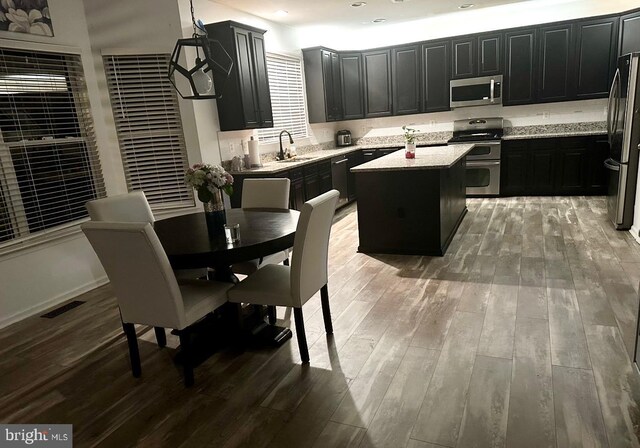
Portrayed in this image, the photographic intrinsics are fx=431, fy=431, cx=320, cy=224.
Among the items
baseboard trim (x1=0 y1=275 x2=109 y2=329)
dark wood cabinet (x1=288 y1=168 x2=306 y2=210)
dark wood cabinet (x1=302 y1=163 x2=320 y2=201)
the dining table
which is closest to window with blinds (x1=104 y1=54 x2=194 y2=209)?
baseboard trim (x1=0 y1=275 x2=109 y2=329)

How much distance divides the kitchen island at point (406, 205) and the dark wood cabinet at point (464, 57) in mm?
2696

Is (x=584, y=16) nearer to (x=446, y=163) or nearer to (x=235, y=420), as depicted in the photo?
(x=446, y=163)

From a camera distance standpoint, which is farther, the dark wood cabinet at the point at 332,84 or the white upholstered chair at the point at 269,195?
the dark wood cabinet at the point at 332,84

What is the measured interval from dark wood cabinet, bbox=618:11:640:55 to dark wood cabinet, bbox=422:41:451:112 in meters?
2.20

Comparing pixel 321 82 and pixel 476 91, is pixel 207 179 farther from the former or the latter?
pixel 476 91

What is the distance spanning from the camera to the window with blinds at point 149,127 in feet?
14.1

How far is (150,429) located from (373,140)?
6323 mm

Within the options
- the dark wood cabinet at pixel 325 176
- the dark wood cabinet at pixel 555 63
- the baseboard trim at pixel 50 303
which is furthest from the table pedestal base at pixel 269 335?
the dark wood cabinet at pixel 555 63

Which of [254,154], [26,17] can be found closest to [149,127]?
[254,154]

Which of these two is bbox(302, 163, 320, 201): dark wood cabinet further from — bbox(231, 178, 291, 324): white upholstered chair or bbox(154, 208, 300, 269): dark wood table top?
bbox(154, 208, 300, 269): dark wood table top

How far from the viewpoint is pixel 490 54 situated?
634 cm

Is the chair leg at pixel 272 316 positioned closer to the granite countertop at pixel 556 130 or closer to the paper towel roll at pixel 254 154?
the paper towel roll at pixel 254 154

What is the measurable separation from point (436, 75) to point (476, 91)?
26.5 inches

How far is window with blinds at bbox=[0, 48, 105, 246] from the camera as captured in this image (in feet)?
11.2
